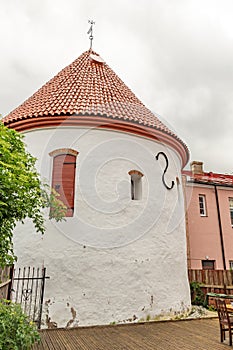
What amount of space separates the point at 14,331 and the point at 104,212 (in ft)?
15.3

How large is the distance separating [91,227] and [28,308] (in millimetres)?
2569

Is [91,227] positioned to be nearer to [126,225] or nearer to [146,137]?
[126,225]

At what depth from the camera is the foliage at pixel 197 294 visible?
10.9 m

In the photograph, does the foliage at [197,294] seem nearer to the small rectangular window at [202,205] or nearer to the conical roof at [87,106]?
the conical roof at [87,106]

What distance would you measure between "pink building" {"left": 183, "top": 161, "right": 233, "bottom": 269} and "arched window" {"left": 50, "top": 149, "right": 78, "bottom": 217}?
865cm

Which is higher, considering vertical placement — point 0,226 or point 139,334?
point 0,226

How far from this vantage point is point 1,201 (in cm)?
337

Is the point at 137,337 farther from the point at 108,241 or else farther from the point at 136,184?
the point at 136,184

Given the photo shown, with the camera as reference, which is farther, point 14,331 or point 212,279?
point 212,279

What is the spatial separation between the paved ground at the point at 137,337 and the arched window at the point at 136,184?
145 inches

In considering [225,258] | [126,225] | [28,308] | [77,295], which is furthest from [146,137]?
[225,258]

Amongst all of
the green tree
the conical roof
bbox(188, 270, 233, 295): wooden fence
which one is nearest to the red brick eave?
the conical roof

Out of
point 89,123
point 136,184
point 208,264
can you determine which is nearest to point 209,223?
point 208,264

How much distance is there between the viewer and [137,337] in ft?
21.1
